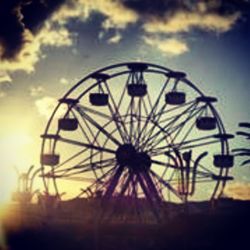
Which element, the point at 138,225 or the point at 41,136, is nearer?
the point at 138,225

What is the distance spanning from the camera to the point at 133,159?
48.4m

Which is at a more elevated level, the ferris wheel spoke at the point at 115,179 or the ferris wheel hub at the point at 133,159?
the ferris wheel hub at the point at 133,159

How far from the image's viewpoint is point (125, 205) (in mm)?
50719

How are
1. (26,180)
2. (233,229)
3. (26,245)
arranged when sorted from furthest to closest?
1. (26,180)
2. (26,245)
3. (233,229)

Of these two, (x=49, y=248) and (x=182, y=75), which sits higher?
(x=182, y=75)

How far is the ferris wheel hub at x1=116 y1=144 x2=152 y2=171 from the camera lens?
1903 inches

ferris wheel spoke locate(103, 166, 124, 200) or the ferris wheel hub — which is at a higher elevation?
the ferris wheel hub

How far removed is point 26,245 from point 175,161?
490 inches

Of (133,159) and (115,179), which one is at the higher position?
(133,159)

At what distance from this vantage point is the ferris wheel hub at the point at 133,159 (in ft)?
159

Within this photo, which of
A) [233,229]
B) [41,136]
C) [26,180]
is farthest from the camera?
[26,180]

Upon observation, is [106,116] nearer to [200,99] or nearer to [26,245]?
[200,99]

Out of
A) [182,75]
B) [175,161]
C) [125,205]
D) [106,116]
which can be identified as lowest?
[125,205]

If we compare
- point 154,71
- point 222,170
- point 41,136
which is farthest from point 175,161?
point 41,136
